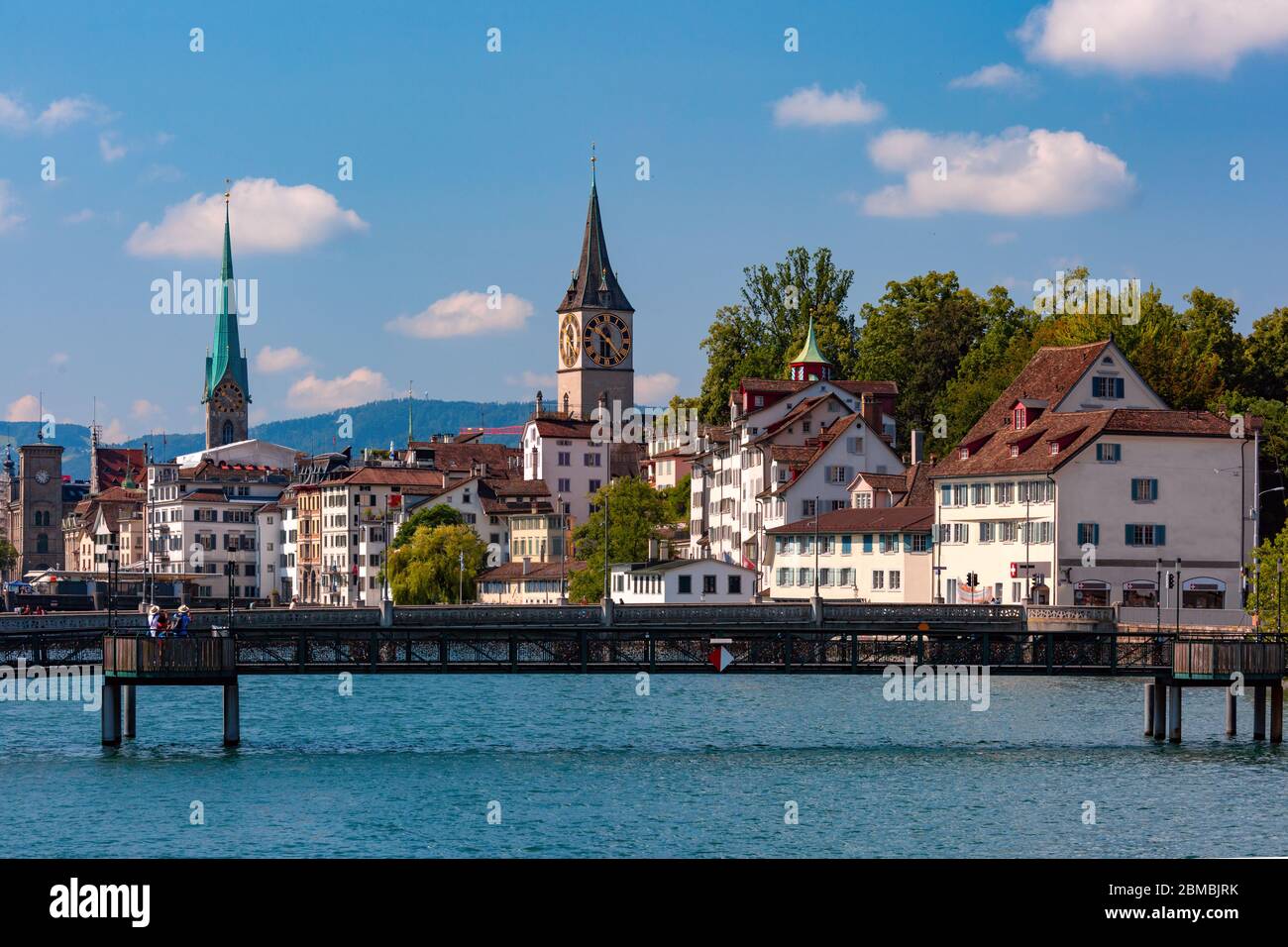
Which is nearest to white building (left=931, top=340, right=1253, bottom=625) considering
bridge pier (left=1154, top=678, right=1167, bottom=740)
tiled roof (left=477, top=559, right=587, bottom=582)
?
bridge pier (left=1154, top=678, right=1167, bottom=740)

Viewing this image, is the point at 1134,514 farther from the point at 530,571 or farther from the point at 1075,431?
the point at 530,571

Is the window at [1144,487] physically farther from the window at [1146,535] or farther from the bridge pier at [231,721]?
the bridge pier at [231,721]

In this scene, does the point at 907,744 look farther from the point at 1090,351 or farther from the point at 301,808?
the point at 1090,351

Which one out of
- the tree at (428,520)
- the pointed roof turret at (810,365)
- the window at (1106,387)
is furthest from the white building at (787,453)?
the tree at (428,520)

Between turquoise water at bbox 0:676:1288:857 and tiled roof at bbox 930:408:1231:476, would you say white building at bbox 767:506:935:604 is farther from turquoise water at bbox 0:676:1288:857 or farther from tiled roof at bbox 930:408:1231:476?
turquoise water at bbox 0:676:1288:857

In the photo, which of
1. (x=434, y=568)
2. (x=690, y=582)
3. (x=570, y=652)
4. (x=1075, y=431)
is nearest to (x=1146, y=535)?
(x=1075, y=431)

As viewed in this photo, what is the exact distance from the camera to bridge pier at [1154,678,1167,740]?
6462cm

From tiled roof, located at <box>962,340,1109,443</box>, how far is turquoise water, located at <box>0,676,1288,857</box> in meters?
32.3

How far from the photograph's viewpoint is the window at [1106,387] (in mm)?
114625

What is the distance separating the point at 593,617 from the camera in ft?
262

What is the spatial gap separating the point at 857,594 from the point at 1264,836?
83.9 meters
